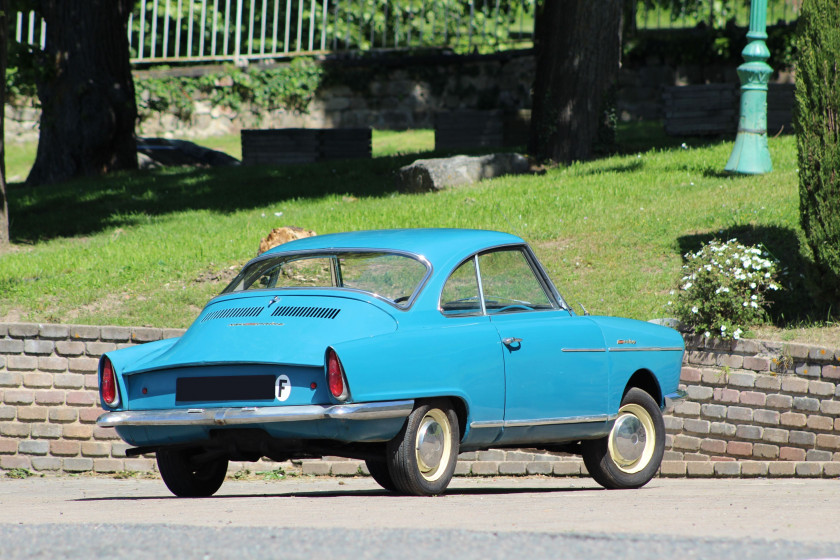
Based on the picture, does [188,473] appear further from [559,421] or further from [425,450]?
[559,421]

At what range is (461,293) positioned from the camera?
6.66m

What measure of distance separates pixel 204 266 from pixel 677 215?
16.9 ft

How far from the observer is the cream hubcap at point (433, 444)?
6188mm

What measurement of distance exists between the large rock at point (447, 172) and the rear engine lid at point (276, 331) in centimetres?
965

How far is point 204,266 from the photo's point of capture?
12.3 metres

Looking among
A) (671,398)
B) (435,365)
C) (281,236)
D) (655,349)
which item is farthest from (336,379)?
(281,236)

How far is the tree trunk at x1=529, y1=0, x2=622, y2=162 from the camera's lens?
16812mm

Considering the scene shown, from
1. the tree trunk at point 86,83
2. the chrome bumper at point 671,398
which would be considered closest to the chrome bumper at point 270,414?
the chrome bumper at point 671,398

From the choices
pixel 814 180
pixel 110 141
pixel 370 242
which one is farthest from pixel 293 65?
pixel 370 242

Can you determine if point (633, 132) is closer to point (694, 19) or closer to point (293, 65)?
point (694, 19)

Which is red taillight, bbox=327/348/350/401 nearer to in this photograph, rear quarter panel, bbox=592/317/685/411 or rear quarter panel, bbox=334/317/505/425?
rear quarter panel, bbox=334/317/505/425

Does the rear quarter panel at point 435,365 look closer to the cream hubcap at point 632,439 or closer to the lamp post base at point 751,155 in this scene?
the cream hubcap at point 632,439

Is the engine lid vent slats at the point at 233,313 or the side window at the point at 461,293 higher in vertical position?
the side window at the point at 461,293

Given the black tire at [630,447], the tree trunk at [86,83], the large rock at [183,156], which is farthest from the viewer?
the large rock at [183,156]
